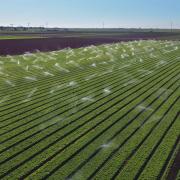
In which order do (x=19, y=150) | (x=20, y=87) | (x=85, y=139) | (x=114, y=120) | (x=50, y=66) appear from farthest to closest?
(x=50, y=66) < (x=20, y=87) < (x=114, y=120) < (x=85, y=139) < (x=19, y=150)

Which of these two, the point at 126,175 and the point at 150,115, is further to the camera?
the point at 150,115

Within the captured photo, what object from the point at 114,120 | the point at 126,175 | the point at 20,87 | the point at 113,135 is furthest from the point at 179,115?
the point at 20,87

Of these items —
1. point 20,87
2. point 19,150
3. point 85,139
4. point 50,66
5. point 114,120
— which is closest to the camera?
point 19,150

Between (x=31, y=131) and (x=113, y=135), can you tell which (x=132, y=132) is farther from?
(x=31, y=131)

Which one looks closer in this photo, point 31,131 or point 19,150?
point 19,150

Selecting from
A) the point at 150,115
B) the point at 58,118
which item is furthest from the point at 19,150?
the point at 150,115

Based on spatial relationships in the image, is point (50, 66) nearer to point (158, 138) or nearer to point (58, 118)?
point (58, 118)
